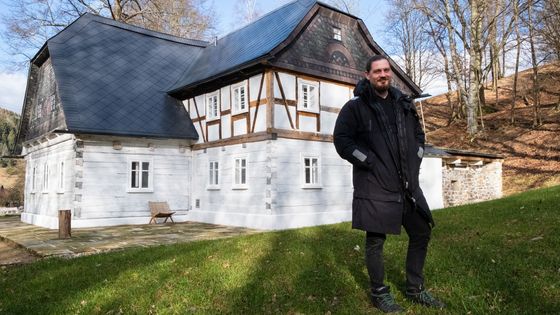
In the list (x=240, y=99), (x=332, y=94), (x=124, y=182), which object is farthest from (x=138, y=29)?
(x=332, y=94)

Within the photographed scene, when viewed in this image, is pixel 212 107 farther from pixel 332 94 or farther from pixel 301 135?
pixel 332 94

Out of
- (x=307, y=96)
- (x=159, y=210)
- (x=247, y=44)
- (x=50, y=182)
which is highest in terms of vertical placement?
(x=247, y=44)

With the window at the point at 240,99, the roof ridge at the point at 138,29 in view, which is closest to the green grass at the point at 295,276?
the window at the point at 240,99

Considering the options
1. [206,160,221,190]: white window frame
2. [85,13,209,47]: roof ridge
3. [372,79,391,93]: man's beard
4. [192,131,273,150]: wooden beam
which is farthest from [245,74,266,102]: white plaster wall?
[372,79,391,93]: man's beard

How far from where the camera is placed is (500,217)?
8055mm

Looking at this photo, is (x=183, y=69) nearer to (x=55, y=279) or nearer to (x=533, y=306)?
(x=55, y=279)

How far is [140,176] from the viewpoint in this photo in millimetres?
15461

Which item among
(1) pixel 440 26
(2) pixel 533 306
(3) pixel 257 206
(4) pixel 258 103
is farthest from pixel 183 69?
(2) pixel 533 306

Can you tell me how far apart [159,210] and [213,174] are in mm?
2214

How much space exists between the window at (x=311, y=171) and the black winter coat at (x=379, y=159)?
1007 cm

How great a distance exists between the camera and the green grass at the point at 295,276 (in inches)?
160

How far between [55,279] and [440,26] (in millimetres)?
25326

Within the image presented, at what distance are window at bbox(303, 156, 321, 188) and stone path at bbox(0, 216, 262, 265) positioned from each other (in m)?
2.57

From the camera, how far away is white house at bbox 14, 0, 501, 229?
13602 millimetres
